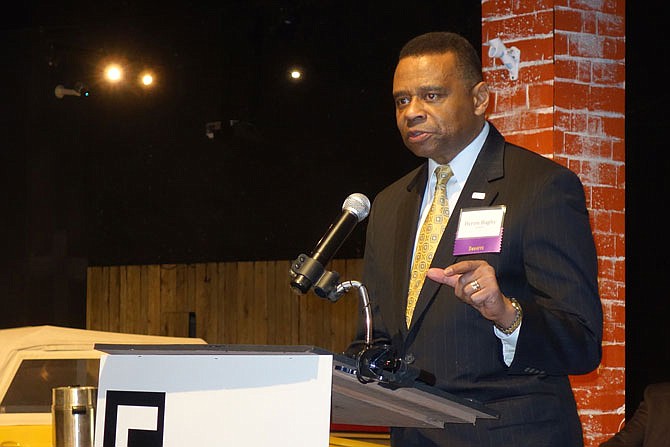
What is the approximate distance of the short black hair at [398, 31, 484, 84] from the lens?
1.98 meters

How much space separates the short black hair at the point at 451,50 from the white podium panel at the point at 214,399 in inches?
31.8

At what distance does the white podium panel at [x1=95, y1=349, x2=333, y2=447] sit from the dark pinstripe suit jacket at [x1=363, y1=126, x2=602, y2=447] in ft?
1.27

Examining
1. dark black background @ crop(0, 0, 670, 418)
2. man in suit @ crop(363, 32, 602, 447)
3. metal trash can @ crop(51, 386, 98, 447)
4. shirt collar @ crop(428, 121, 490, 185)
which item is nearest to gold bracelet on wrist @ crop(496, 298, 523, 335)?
man in suit @ crop(363, 32, 602, 447)

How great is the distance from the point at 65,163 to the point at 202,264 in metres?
1.76

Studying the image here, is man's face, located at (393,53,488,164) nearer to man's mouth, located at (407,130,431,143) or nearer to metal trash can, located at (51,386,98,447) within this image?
man's mouth, located at (407,130,431,143)

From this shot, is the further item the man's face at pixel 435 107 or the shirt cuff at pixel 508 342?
the man's face at pixel 435 107

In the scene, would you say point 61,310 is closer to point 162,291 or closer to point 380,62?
point 162,291

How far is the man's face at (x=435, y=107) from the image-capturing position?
193 centimetres

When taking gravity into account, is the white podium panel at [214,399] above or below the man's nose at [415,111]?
below

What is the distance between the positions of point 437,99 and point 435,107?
0.02 metres
